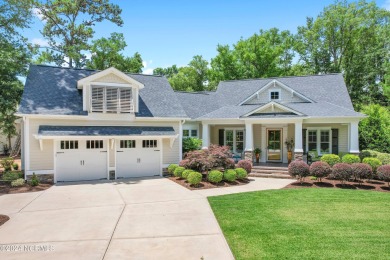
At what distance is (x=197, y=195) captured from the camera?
1102 cm

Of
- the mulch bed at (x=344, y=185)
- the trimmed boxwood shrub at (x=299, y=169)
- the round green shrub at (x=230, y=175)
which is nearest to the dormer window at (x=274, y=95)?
the trimmed boxwood shrub at (x=299, y=169)

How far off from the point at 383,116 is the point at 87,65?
27.4 meters

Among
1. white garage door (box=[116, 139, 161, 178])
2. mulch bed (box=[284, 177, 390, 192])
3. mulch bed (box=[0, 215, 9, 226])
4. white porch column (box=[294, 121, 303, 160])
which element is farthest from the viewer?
white porch column (box=[294, 121, 303, 160])

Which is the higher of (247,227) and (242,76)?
(242,76)

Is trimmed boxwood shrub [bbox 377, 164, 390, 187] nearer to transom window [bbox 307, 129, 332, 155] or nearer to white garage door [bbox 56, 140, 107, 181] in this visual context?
transom window [bbox 307, 129, 332, 155]

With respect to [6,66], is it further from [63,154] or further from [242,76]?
[242,76]

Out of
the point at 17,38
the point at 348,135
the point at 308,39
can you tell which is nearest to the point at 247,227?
the point at 348,135

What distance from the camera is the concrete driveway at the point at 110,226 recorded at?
A: 579cm

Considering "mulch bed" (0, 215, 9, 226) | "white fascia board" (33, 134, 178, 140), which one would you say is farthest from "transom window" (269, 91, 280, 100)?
"mulch bed" (0, 215, 9, 226)

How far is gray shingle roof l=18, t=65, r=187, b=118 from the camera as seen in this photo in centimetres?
1418

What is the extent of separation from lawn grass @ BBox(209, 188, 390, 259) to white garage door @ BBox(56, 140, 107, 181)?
24.3 ft

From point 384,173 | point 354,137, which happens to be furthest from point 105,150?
point 354,137

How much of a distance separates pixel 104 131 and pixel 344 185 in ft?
39.7

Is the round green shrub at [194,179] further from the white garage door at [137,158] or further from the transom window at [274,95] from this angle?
the transom window at [274,95]
